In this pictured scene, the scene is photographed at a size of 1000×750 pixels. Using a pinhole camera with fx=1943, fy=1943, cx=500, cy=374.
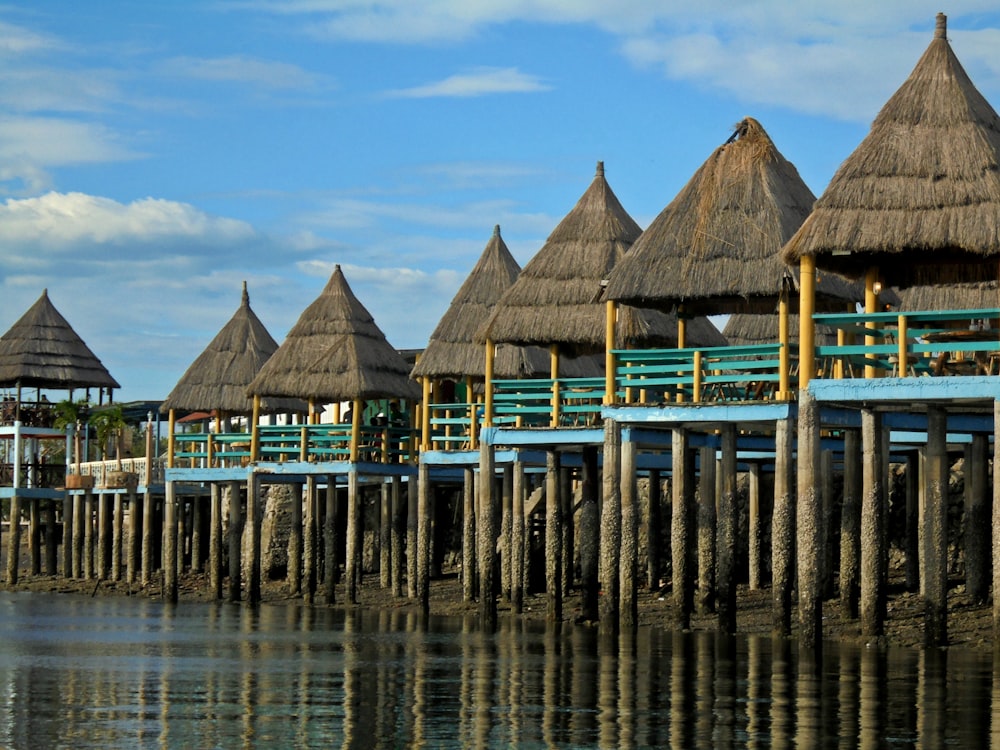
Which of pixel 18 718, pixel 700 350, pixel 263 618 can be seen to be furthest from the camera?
pixel 263 618

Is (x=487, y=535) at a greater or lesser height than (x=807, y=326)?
lesser

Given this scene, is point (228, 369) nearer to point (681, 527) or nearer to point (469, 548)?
point (469, 548)

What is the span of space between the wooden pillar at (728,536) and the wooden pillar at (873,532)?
2956mm

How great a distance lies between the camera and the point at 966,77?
81.8 ft

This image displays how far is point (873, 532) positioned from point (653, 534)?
1322 cm

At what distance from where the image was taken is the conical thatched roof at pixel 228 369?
4569 centimetres

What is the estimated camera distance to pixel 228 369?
46250 mm

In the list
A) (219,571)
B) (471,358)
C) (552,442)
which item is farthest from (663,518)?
(552,442)

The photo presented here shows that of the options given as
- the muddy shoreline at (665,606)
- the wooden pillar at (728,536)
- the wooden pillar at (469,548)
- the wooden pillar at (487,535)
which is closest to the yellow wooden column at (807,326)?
the wooden pillar at (728,536)

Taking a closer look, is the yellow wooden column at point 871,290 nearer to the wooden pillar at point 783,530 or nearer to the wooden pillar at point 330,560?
the wooden pillar at point 783,530

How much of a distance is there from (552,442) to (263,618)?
7815 millimetres

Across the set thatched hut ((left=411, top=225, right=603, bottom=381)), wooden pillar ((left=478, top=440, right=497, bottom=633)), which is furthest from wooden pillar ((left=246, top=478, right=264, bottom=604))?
wooden pillar ((left=478, top=440, right=497, bottom=633))

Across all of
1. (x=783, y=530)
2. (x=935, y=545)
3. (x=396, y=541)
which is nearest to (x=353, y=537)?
(x=396, y=541)

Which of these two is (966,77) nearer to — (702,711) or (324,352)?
(702,711)
